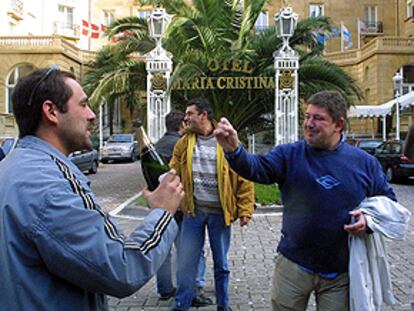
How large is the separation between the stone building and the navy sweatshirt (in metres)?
25.8

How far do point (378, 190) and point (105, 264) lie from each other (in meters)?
2.28

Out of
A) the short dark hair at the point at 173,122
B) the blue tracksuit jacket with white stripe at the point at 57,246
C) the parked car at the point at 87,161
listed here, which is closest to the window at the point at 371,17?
the parked car at the point at 87,161

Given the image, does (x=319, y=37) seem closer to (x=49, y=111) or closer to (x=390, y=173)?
(x=390, y=173)

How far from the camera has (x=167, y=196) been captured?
1.93 meters

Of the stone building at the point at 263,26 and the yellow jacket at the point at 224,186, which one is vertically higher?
the stone building at the point at 263,26

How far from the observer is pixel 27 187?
5.37 feet

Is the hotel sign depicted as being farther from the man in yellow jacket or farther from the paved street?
the man in yellow jacket

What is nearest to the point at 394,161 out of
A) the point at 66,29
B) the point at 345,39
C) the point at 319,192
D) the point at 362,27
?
the point at 319,192

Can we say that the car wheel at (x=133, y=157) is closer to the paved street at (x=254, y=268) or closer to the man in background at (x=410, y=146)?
the paved street at (x=254, y=268)

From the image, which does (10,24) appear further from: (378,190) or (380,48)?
(378,190)

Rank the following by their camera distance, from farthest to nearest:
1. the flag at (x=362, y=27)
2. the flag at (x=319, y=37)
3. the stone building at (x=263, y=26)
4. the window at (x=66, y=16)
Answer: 1. the window at (x=66, y=16)
2. the flag at (x=362, y=27)
3. the stone building at (x=263, y=26)
4. the flag at (x=319, y=37)

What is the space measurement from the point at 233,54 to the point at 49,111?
1264 cm

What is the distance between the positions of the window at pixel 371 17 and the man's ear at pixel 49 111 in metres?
48.3

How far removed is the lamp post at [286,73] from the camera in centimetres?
1358
